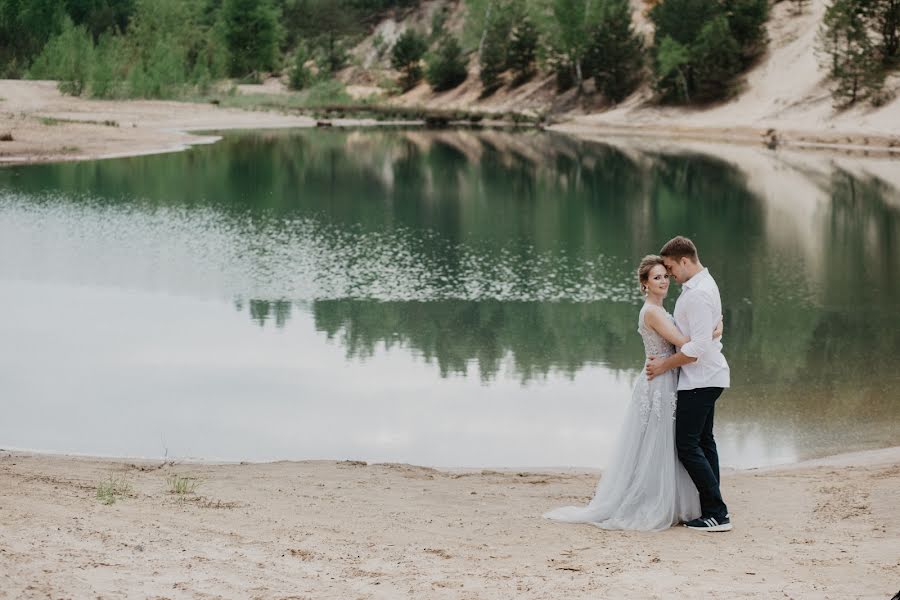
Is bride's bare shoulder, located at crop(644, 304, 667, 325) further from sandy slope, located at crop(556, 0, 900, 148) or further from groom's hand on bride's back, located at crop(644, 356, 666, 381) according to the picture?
sandy slope, located at crop(556, 0, 900, 148)

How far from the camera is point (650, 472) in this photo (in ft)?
25.7

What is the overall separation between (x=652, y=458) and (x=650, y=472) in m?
0.10

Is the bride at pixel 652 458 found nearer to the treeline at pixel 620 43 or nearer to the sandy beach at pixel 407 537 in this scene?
the sandy beach at pixel 407 537

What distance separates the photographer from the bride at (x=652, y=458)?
25.5 ft

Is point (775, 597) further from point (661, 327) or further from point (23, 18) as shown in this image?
point (23, 18)

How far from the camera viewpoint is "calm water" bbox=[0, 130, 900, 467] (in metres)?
12.0

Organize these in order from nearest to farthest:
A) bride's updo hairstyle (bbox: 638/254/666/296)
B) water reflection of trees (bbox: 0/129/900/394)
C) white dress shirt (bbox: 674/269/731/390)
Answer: white dress shirt (bbox: 674/269/731/390)
bride's updo hairstyle (bbox: 638/254/666/296)
water reflection of trees (bbox: 0/129/900/394)

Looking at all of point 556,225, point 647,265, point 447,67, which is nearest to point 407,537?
point 647,265

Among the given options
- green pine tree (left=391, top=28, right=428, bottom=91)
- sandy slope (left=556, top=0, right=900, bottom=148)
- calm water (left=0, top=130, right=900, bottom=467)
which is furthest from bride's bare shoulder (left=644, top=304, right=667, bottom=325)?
green pine tree (left=391, top=28, right=428, bottom=91)

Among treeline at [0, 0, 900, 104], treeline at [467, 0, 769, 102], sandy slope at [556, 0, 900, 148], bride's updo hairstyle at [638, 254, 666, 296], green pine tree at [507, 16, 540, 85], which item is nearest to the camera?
bride's updo hairstyle at [638, 254, 666, 296]

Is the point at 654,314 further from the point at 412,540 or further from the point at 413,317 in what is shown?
the point at 413,317

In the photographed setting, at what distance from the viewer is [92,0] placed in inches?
4582

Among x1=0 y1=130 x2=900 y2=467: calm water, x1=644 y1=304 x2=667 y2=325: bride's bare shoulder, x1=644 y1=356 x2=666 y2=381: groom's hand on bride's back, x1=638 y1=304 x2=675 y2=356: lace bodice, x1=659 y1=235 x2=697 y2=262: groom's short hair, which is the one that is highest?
x1=659 y1=235 x2=697 y2=262: groom's short hair

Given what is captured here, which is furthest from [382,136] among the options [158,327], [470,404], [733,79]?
[470,404]
